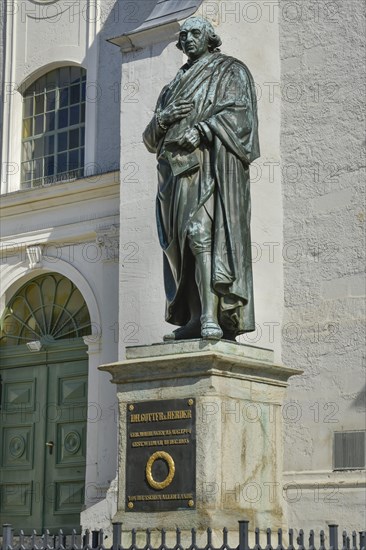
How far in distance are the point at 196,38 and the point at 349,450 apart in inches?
231

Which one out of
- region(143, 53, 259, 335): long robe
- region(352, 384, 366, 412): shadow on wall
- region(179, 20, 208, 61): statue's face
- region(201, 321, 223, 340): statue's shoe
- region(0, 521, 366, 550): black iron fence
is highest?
region(179, 20, 208, 61): statue's face

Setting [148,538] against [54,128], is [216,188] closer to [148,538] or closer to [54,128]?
[148,538]

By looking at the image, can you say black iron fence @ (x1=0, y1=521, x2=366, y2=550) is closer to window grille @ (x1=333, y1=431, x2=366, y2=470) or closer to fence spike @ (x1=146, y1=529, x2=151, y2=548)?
fence spike @ (x1=146, y1=529, x2=151, y2=548)

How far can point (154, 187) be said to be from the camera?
48.7ft

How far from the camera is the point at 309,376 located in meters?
13.9

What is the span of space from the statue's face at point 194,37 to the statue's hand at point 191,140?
705 mm

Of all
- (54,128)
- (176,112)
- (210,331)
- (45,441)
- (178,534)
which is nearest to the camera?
(178,534)

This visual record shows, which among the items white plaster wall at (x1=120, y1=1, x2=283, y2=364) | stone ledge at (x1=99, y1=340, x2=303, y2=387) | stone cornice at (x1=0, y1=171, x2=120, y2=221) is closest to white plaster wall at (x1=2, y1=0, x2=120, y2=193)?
stone cornice at (x1=0, y1=171, x2=120, y2=221)

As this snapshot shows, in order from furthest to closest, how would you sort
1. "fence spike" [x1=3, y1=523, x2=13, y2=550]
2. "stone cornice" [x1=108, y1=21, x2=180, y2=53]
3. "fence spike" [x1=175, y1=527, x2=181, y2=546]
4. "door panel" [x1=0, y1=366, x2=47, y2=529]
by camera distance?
"door panel" [x1=0, y1=366, x2=47, y2=529] → "stone cornice" [x1=108, y1=21, x2=180, y2=53] → "fence spike" [x1=3, y1=523, x2=13, y2=550] → "fence spike" [x1=175, y1=527, x2=181, y2=546]

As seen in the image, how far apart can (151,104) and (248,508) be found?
301 inches

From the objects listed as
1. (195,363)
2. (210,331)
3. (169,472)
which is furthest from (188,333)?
(169,472)

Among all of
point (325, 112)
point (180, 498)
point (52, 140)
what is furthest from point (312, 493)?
point (52, 140)

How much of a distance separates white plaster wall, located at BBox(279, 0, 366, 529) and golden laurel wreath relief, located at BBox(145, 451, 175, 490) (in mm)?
4954

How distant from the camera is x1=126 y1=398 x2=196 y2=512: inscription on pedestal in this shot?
8.40 m
